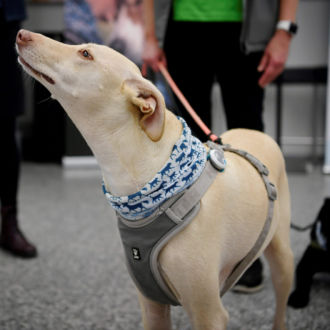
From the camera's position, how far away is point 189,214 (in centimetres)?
94

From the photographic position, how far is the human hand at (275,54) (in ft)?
5.02

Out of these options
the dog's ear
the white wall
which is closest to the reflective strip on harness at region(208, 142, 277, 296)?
the dog's ear

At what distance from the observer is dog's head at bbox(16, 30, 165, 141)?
2.91 feet

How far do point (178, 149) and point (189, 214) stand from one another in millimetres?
123

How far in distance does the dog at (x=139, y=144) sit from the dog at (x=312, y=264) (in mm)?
681

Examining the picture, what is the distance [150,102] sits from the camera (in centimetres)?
88

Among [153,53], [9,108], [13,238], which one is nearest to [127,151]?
[153,53]

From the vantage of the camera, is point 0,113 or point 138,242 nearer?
Result: point 138,242

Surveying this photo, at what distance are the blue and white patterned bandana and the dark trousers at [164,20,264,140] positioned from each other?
2.38 feet

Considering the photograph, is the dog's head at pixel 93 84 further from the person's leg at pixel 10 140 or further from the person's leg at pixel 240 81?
the person's leg at pixel 10 140

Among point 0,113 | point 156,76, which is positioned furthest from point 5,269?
point 156,76

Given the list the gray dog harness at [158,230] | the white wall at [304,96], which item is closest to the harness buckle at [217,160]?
the gray dog harness at [158,230]

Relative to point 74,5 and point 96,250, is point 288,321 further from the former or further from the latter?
point 74,5

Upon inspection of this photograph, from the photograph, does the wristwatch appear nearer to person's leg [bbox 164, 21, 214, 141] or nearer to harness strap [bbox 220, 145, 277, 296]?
person's leg [bbox 164, 21, 214, 141]
